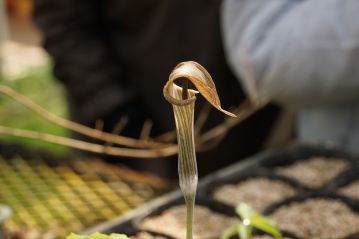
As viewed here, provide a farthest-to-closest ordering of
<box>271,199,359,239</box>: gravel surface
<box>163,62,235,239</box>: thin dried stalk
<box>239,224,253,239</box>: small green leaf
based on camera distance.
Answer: <box>271,199,359,239</box>: gravel surface
<box>239,224,253,239</box>: small green leaf
<box>163,62,235,239</box>: thin dried stalk

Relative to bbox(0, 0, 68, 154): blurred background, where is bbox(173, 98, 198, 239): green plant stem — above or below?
below

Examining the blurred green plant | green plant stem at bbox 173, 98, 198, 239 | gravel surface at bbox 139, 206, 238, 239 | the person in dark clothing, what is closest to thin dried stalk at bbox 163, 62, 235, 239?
green plant stem at bbox 173, 98, 198, 239

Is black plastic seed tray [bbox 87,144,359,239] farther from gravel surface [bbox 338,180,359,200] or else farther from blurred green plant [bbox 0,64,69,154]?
blurred green plant [bbox 0,64,69,154]

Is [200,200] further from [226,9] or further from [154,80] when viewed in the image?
[154,80]

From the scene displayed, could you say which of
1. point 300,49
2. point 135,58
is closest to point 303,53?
point 300,49

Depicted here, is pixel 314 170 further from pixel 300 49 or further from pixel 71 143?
pixel 71 143
